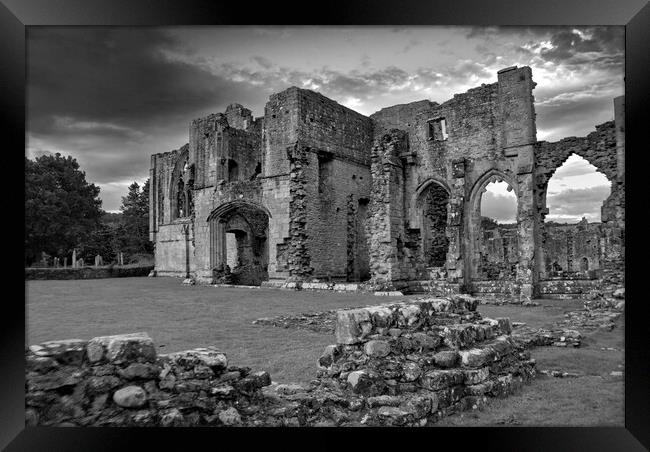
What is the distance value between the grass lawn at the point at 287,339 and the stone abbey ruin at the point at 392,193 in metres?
3.28

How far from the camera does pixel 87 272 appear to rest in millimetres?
24312

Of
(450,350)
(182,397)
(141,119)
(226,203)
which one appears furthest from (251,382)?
(226,203)

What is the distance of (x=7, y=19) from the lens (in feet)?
15.0

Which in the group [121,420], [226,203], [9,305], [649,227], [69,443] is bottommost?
[69,443]

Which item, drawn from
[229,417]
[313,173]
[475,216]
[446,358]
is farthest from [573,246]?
[229,417]

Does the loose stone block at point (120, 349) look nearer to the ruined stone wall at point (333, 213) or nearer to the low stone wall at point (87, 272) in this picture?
the ruined stone wall at point (333, 213)

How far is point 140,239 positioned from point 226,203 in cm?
1959

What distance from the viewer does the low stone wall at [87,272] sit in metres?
21.8

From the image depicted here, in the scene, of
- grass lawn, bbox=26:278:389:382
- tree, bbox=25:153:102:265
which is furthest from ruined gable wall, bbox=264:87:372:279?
tree, bbox=25:153:102:265

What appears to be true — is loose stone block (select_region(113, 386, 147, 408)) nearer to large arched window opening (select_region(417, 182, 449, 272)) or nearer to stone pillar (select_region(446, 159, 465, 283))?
stone pillar (select_region(446, 159, 465, 283))

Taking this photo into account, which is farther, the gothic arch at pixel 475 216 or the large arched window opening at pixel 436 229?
the large arched window opening at pixel 436 229

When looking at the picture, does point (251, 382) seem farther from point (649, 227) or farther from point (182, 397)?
point (649, 227)

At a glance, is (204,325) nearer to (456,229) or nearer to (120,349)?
(120,349)

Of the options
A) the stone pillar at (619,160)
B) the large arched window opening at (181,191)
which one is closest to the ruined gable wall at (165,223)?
the large arched window opening at (181,191)
